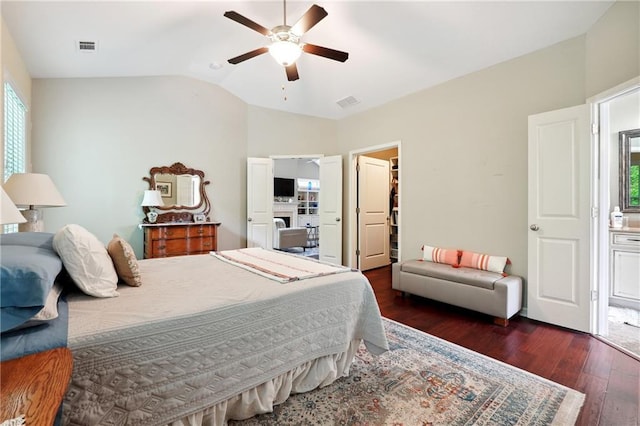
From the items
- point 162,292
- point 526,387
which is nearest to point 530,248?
point 526,387

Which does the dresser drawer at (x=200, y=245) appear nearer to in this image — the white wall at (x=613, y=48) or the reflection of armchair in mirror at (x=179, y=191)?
the reflection of armchair in mirror at (x=179, y=191)

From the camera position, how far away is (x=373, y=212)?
5.35 m

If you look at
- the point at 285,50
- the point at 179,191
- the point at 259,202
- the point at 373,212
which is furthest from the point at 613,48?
the point at 179,191

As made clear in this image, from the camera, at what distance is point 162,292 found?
59.9 inches

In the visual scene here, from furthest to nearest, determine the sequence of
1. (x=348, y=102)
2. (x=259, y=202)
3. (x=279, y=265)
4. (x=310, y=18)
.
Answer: (x=259, y=202) → (x=348, y=102) → (x=310, y=18) → (x=279, y=265)

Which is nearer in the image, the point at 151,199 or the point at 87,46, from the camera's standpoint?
the point at 87,46

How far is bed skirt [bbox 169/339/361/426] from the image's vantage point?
133 centimetres

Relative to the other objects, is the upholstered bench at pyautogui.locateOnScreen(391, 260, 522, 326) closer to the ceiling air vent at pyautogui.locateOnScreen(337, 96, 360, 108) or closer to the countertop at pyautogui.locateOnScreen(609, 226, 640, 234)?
the countertop at pyautogui.locateOnScreen(609, 226, 640, 234)

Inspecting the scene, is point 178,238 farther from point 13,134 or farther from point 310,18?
point 310,18

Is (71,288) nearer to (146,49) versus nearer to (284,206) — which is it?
(146,49)

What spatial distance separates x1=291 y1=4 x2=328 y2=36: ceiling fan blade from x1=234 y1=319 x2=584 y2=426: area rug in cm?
258

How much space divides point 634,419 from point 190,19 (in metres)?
4.55

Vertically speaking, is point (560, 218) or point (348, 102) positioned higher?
point (348, 102)

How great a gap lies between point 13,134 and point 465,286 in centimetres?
485
